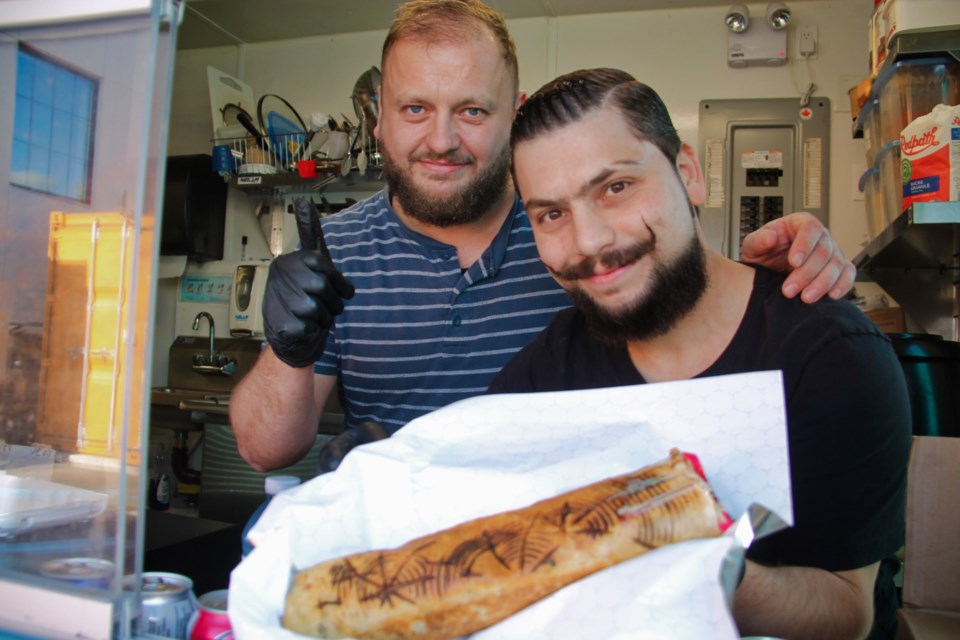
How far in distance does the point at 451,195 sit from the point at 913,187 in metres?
1.29

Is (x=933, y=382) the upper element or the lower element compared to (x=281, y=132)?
lower

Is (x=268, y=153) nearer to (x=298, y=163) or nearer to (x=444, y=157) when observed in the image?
(x=298, y=163)

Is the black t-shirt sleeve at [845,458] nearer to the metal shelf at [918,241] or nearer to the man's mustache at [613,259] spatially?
the man's mustache at [613,259]

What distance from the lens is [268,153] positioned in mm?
3947

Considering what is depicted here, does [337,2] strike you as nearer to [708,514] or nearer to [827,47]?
[827,47]

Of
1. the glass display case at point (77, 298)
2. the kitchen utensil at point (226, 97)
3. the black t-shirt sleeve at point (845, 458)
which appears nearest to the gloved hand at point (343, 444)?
the glass display case at point (77, 298)

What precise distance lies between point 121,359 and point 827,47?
3667 mm

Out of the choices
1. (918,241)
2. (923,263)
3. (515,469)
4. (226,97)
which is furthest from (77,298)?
(226,97)

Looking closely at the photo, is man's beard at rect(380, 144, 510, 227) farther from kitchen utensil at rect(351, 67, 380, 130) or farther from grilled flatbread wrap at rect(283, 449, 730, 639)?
kitchen utensil at rect(351, 67, 380, 130)

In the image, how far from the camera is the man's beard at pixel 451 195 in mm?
1512

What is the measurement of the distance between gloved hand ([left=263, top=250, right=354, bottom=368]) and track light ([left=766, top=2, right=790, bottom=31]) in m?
3.09

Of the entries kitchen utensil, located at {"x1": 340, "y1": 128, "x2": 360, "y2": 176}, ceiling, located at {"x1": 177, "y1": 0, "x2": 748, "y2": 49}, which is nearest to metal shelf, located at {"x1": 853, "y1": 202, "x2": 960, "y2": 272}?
ceiling, located at {"x1": 177, "y1": 0, "x2": 748, "y2": 49}

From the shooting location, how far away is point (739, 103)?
11.7ft

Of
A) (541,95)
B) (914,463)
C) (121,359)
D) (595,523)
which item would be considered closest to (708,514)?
(595,523)
